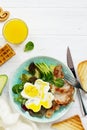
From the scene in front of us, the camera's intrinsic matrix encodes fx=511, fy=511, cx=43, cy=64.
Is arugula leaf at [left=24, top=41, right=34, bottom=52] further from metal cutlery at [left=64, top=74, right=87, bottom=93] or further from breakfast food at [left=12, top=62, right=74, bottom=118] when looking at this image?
metal cutlery at [left=64, top=74, right=87, bottom=93]

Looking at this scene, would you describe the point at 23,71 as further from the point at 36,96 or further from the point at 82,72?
the point at 82,72

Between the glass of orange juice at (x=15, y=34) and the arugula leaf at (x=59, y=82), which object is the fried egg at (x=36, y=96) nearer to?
the arugula leaf at (x=59, y=82)

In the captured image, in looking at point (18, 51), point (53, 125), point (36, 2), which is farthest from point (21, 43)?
point (53, 125)

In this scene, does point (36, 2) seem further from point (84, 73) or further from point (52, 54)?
point (84, 73)

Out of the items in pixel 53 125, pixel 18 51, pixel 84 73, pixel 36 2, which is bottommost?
pixel 53 125

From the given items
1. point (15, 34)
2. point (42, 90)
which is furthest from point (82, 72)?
point (15, 34)

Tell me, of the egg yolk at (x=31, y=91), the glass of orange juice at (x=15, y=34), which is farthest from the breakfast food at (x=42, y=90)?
the glass of orange juice at (x=15, y=34)
